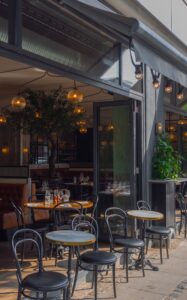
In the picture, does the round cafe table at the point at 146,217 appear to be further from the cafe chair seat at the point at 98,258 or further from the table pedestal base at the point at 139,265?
the cafe chair seat at the point at 98,258

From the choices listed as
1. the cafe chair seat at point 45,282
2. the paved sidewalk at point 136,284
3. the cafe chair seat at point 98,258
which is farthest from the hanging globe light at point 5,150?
the cafe chair seat at point 45,282

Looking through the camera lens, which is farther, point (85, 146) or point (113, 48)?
point (85, 146)

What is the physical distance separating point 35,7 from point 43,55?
566 mm

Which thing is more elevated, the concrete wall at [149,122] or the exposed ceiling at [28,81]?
the exposed ceiling at [28,81]

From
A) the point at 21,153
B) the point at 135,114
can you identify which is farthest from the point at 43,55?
the point at 21,153

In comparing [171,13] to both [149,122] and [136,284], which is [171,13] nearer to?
[149,122]

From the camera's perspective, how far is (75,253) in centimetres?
615

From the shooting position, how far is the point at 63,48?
5.41 m

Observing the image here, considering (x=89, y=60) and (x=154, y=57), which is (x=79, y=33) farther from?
(x=154, y=57)

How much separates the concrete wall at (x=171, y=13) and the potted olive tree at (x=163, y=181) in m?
2.94

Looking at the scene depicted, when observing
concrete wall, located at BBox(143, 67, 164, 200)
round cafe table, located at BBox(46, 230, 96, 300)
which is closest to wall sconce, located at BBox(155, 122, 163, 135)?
concrete wall, located at BBox(143, 67, 164, 200)

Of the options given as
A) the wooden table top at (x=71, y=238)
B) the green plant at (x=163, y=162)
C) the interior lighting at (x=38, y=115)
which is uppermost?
the interior lighting at (x=38, y=115)

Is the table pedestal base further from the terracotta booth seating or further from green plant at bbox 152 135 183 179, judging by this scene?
the terracotta booth seating

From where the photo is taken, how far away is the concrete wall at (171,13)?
28.7ft
